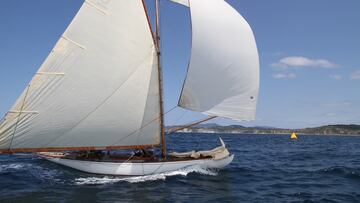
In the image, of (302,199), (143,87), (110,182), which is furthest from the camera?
(143,87)

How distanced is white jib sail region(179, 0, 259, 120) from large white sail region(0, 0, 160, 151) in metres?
3.06

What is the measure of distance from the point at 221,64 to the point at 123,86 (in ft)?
19.6

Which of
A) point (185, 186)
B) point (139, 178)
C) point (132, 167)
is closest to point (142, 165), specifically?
point (132, 167)

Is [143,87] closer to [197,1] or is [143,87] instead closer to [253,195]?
[197,1]

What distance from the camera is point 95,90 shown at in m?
22.7

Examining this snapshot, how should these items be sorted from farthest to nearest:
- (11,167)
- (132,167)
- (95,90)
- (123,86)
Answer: (11,167) < (132,167) < (123,86) < (95,90)

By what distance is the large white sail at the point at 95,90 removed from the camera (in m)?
21.3

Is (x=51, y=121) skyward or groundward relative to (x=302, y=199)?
skyward

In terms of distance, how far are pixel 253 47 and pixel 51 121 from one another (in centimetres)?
1267

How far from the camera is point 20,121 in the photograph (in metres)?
21.0

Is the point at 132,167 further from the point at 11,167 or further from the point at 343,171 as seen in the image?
the point at 343,171

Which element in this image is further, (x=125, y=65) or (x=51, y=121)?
(x=125, y=65)

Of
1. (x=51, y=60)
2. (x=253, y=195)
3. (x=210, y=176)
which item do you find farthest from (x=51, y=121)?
(x=253, y=195)

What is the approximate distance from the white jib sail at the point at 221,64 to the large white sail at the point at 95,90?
3.06 m
